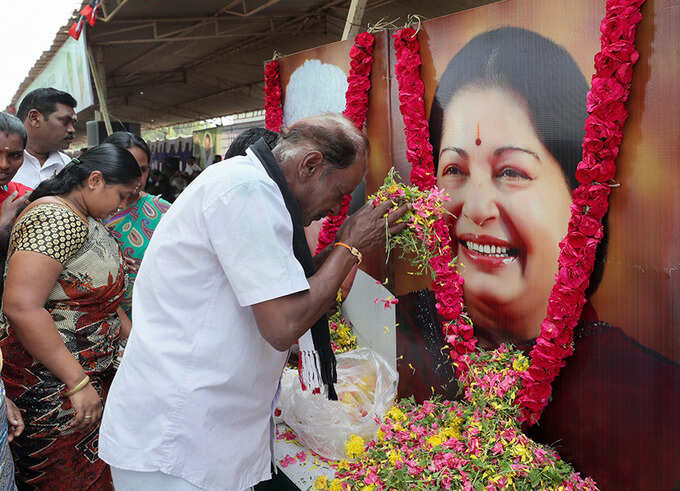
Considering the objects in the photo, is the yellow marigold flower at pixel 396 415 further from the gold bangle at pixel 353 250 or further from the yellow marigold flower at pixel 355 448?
the gold bangle at pixel 353 250

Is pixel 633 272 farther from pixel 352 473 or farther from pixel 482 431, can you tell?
pixel 352 473

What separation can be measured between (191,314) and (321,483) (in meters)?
1.40

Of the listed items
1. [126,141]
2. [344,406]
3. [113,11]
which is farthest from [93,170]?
[113,11]

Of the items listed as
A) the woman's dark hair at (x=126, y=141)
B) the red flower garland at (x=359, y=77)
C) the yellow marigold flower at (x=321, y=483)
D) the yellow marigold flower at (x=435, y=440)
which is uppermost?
the red flower garland at (x=359, y=77)

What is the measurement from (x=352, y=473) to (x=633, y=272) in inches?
57.6

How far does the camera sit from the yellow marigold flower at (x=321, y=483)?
2320mm

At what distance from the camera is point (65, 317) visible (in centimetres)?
199

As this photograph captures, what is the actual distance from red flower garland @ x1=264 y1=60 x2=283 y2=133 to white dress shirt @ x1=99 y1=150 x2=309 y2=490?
2.11 m

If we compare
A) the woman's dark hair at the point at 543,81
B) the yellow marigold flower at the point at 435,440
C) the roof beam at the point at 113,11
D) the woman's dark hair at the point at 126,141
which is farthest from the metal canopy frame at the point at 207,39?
the yellow marigold flower at the point at 435,440

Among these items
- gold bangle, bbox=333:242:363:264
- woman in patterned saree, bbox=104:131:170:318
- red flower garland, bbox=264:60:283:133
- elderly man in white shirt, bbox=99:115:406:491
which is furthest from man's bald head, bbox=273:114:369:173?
red flower garland, bbox=264:60:283:133

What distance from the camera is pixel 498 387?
82.4 inches

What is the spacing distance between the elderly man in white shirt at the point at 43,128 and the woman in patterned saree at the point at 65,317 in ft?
4.62

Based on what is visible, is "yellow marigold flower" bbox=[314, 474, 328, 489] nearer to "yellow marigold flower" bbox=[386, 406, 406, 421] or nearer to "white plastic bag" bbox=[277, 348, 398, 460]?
"white plastic bag" bbox=[277, 348, 398, 460]

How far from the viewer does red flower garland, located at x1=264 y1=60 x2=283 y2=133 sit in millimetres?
3336
